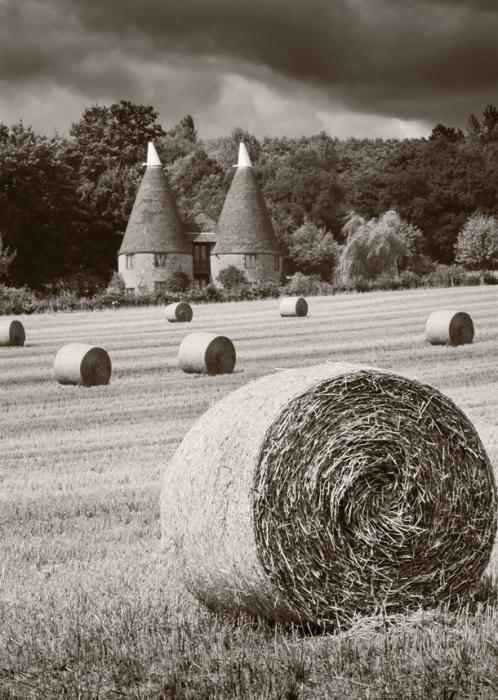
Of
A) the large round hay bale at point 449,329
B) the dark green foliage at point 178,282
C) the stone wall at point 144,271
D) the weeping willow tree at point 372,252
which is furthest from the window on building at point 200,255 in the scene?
the large round hay bale at point 449,329

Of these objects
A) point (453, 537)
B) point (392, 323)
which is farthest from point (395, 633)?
point (392, 323)

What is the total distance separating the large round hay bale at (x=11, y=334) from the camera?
101 feet

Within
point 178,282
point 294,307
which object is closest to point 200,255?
point 178,282

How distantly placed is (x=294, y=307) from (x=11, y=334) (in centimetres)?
1384

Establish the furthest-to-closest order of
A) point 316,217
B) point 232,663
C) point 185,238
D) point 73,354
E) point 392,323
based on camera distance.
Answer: point 316,217, point 185,238, point 392,323, point 73,354, point 232,663

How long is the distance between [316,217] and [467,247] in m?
17.1

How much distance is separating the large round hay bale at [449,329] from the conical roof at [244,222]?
132 feet

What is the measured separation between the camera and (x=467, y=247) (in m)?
77.5

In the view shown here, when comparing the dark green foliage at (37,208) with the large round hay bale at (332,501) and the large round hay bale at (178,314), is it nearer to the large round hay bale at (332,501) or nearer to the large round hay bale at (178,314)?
the large round hay bale at (178,314)

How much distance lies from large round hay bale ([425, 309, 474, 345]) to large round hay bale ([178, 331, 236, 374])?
7895 mm

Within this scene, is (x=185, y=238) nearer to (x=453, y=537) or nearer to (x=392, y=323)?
(x=392, y=323)

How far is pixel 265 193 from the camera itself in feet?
310

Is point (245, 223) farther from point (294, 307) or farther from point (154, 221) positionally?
point (294, 307)

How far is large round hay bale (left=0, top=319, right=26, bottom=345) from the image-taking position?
30.9 m
